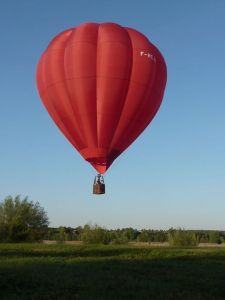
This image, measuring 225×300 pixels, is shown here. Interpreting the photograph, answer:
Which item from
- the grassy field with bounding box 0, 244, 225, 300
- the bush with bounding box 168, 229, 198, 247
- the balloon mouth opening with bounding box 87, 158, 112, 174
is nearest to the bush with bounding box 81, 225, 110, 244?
the bush with bounding box 168, 229, 198, 247

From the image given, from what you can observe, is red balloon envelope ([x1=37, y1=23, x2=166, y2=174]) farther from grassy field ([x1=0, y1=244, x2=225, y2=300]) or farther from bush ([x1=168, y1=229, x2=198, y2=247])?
bush ([x1=168, y1=229, x2=198, y2=247])

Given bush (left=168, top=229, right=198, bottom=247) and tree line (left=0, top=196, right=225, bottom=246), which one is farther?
bush (left=168, top=229, right=198, bottom=247)

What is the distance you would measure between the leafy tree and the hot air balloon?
40939mm

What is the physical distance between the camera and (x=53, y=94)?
19.7 meters

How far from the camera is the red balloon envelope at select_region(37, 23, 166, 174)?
62.5 ft

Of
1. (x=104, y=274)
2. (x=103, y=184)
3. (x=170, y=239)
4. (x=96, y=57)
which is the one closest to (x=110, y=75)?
(x=96, y=57)

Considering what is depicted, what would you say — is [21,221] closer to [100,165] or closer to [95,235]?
[95,235]

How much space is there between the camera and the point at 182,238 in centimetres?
6931

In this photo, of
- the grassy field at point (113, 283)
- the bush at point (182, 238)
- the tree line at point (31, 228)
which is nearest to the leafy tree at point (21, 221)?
the tree line at point (31, 228)

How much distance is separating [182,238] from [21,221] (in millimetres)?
23496

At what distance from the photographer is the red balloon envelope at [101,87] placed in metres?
19.0

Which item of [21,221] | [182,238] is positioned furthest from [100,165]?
[182,238]

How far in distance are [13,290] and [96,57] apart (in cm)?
943

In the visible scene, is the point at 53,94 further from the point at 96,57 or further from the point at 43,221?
the point at 43,221
